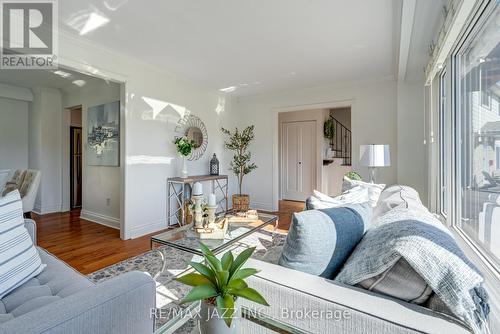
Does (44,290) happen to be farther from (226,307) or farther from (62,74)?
(62,74)

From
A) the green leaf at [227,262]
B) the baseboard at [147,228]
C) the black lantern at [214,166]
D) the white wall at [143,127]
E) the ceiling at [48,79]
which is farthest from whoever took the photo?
the black lantern at [214,166]

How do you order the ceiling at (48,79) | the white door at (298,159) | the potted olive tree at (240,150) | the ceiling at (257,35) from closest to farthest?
the ceiling at (257,35) < the ceiling at (48,79) < the potted olive tree at (240,150) < the white door at (298,159)

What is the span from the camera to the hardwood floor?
2.60 m

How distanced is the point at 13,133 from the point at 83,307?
18.6 feet

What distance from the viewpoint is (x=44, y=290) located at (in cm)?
118

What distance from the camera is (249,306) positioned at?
0.99 meters

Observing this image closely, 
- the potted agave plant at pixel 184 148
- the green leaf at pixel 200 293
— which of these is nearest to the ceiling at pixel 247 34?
the potted agave plant at pixel 184 148

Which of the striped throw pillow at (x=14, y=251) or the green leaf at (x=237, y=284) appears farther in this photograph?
the striped throw pillow at (x=14, y=251)

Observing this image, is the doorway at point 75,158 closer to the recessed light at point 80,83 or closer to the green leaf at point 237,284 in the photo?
the recessed light at point 80,83

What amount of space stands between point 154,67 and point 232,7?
186 cm

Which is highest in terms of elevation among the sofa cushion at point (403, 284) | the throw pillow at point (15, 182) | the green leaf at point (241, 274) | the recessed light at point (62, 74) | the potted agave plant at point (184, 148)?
the recessed light at point (62, 74)

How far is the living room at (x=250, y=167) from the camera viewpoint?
2.76 ft

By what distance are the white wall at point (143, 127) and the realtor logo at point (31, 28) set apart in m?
0.16

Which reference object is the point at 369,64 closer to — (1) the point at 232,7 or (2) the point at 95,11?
(1) the point at 232,7
